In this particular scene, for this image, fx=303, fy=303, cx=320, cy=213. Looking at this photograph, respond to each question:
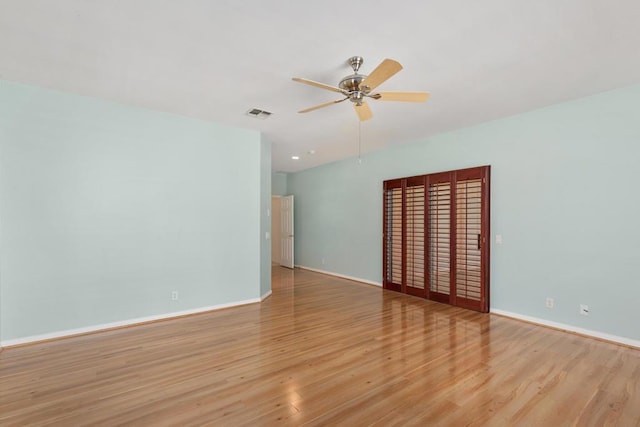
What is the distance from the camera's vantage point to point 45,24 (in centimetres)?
218

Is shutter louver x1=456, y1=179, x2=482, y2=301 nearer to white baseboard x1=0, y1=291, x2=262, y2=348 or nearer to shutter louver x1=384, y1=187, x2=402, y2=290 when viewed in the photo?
shutter louver x1=384, y1=187, x2=402, y2=290

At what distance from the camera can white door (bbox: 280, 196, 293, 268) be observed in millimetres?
8148

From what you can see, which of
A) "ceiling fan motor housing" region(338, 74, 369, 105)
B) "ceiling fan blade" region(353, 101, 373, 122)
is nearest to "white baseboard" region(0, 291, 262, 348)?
"ceiling fan blade" region(353, 101, 373, 122)

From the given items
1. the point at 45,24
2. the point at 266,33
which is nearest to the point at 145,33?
the point at 45,24

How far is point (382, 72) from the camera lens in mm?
2303

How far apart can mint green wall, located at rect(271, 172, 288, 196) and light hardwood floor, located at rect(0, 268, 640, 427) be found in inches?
201

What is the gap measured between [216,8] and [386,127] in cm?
303

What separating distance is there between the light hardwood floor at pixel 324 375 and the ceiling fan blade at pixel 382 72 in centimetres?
240

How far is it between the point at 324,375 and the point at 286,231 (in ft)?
19.4

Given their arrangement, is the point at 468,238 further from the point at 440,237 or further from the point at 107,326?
the point at 107,326

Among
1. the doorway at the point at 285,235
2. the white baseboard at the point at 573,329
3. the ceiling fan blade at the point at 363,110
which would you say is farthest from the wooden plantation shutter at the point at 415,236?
the doorway at the point at 285,235

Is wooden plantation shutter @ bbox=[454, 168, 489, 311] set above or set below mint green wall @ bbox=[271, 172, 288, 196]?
below

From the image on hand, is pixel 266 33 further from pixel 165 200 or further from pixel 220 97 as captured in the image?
pixel 165 200

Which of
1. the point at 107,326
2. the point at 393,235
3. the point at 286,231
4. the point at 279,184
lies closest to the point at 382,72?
the point at 393,235
